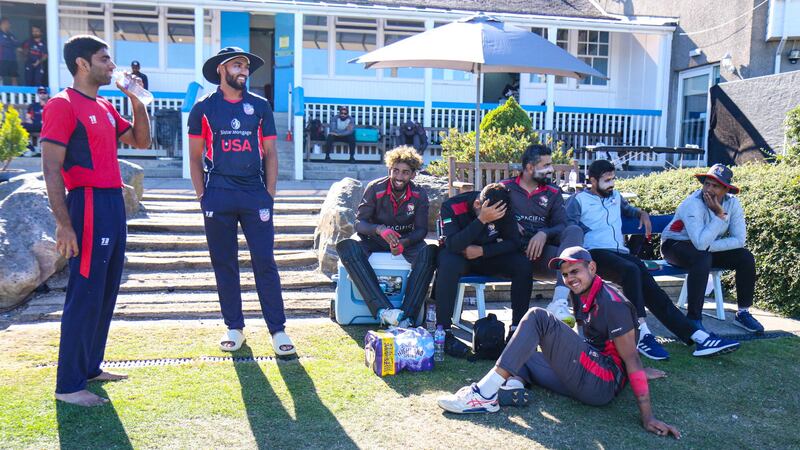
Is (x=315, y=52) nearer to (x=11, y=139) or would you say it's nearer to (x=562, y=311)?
(x=11, y=139)

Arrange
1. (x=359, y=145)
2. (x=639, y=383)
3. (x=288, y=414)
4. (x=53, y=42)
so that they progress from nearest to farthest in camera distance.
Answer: (x=639, y=383) → (x=288, y=414) → (x=53, y=42) → (x=359, y=145)

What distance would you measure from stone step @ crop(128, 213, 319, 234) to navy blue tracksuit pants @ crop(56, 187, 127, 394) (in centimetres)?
419

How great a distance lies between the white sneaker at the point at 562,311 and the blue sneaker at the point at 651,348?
0.51 meters

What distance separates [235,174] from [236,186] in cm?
8

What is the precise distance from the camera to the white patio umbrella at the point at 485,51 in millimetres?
5734

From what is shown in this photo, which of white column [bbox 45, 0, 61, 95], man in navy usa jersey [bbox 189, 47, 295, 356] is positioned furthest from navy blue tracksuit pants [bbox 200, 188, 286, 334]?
white column [bbox 45, 0, 61, 95]

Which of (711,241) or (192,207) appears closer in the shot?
(711,241)

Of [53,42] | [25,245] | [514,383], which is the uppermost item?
[53,42]

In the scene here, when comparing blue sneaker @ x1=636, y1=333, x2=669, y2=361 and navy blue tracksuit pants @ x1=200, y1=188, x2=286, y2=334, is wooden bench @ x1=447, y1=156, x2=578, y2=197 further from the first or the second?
navy blue tracksuit pants @ x1=200, y1=188, x2=286, y2=334

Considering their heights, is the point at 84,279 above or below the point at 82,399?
above

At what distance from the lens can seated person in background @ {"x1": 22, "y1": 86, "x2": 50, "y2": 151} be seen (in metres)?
12.8

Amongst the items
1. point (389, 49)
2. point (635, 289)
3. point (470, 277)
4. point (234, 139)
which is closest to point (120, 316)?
point (234, 139)

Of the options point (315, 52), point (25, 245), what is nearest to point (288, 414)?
point (25, 245)

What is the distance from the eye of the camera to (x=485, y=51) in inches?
227
